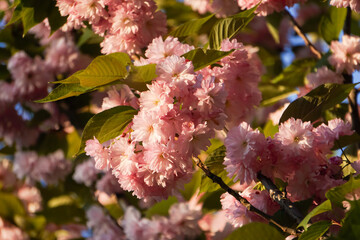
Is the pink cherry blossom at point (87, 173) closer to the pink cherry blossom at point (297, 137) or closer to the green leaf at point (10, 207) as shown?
the green leaf at point (10, 207)

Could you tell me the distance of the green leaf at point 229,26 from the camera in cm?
143

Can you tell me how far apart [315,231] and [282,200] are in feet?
0.52

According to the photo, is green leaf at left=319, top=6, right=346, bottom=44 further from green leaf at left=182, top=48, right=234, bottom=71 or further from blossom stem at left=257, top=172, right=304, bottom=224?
blossom stem at left=257, top=172, right=304, bottom=224

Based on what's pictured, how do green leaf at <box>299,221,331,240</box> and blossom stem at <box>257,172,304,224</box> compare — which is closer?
green leaf at <box>299,221,331,240</box>

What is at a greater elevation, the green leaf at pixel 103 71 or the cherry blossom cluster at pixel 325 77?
the green leaf at pixel 103 71

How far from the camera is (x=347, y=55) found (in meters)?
1.79

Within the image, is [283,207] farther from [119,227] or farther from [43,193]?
[43,193]

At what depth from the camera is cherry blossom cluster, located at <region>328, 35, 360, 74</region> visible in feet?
5.81

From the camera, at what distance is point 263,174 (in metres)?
1.24

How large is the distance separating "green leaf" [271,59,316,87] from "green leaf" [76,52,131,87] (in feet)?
3.75

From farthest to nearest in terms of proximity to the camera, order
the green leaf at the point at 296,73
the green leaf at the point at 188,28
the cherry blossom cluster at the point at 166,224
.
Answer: the green leaf at the point at 296,73
the cherry blossom cluster at the point at 166,224
the green leaf at the point at 188,28

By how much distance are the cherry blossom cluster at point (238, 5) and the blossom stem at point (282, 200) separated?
54cm

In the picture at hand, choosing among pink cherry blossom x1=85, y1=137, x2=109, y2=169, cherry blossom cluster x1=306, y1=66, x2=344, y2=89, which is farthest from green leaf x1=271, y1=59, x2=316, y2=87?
pink cherry blossom x1=85, y1=137, x2=109, y2=169

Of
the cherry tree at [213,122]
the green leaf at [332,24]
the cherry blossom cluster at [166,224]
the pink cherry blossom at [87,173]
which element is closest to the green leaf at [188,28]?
the cherry tree at [213,122]
